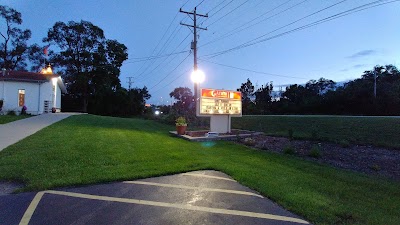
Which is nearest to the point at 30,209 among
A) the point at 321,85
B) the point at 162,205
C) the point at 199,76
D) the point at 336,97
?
the point at 162,205

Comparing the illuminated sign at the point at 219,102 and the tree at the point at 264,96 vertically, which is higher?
the tree at the point at 264,96

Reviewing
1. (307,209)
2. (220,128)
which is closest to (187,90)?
(220,128)

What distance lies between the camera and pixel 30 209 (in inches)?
151

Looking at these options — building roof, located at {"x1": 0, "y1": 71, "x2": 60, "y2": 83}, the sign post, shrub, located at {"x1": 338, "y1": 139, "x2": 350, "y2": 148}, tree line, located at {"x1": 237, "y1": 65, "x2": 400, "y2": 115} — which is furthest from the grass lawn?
tree line, located at {"x1": 237, "y1": 65, "x2": 400, "y2": 115}

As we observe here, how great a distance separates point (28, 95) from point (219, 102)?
21.1m

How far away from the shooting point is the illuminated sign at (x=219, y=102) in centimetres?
1348

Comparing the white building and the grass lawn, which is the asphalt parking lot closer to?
the grass lawn

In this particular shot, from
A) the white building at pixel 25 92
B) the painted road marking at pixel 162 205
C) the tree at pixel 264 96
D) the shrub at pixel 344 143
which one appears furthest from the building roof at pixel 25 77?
the tree at pixel 264 96

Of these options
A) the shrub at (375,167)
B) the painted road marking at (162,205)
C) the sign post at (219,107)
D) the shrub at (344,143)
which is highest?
the sign post at (219,107)

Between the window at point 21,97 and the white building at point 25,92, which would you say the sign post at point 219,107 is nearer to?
the white building at point 25,92

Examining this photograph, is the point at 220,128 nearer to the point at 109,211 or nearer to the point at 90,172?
the point at 90,172

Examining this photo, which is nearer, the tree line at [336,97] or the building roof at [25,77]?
the building roof at [25,77]

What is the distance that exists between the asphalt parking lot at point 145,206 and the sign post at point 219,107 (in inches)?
329

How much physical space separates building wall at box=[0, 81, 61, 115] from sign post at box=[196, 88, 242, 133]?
66.1ft
